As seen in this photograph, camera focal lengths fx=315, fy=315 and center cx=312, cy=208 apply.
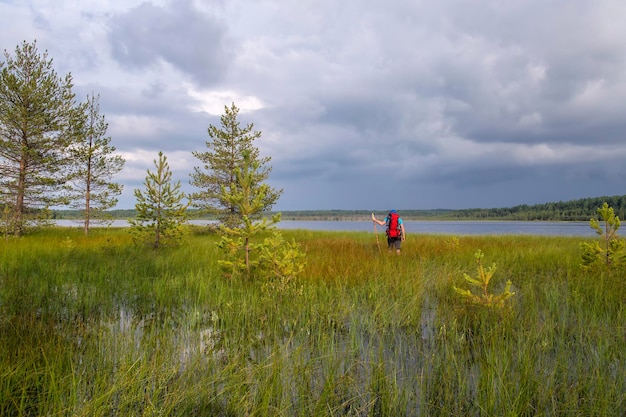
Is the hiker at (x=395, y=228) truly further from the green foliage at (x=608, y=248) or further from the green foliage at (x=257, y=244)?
the green foliage at (x=257, y=244)

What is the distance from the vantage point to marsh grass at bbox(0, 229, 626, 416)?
2.82 metres

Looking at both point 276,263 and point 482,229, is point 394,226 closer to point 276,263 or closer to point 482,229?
point 276,263

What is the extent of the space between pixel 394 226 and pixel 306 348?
8.95 m

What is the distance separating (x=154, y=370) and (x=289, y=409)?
1404 mm

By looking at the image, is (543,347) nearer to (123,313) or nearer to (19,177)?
(123,313)

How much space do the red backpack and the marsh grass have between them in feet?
15.3

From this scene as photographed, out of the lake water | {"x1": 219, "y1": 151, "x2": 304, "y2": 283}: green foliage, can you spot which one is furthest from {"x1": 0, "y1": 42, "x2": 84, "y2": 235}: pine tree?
{"x1": 219, "y1": 151, "x2": 304, "y2": 283}: green foliage

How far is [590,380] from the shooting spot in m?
3.07

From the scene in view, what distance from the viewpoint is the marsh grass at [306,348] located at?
2.82 m

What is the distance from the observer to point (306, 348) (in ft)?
13.2

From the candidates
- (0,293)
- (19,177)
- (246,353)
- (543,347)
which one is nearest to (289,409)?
(246,353)

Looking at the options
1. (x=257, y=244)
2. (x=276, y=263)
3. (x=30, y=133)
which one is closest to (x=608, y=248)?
(x=276, y=263)

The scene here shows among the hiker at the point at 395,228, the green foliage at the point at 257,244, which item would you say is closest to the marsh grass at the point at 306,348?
the green foliage at the point at 257,244

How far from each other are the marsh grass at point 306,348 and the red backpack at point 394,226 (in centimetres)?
466
